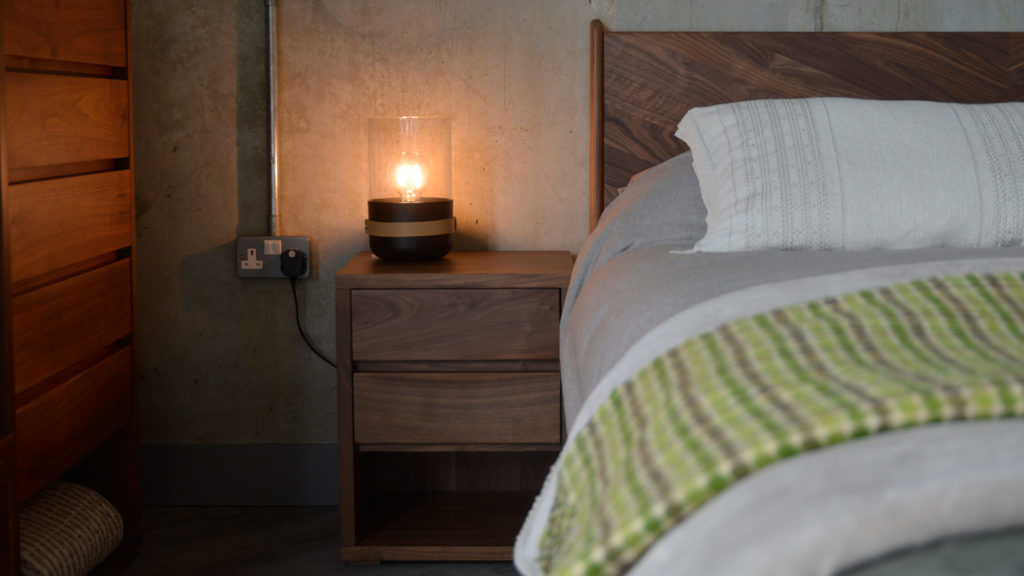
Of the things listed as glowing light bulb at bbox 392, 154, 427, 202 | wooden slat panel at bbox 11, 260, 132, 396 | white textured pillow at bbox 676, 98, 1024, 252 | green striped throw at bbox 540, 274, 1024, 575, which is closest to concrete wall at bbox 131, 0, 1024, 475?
glowing light bulb at bbox 392, 154, 427, 202

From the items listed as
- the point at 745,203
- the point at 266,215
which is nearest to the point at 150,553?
the point at 266,215

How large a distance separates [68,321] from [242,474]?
0.76m

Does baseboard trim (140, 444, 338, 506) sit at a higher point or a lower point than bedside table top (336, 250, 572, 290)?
lower

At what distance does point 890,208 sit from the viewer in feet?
4.93

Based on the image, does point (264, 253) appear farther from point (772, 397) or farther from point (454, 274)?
point (772, 397)

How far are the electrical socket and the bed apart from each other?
69 cm

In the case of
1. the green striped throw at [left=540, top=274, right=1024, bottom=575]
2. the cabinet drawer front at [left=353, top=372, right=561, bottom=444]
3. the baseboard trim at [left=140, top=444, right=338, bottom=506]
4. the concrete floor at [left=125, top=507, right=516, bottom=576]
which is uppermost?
the green striped throw at [left=540, top=274, right=1024, bottom=575]

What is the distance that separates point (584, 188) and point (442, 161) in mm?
340

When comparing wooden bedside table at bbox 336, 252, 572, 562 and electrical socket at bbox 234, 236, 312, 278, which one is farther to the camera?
electrical socket at bbox 234, 236, 312, 278

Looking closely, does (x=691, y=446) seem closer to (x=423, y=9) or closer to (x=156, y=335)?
(x=423, y=9)

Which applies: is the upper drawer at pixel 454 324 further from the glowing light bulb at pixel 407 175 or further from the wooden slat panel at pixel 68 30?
the wooden slat panel at pixel 68 30

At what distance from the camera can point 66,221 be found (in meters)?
1.61

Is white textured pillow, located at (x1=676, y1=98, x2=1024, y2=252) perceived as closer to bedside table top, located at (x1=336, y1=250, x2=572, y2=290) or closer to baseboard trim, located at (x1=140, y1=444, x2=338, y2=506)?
bedside table top, located at (x1=336, y1=250, x2=572, y2=290)

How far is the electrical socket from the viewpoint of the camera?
7.20ft
